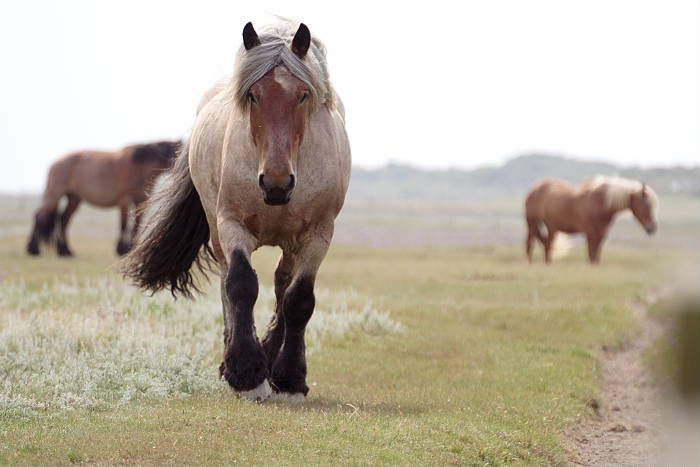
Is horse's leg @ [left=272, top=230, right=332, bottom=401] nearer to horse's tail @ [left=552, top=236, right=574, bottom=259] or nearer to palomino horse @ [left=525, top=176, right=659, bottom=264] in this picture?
palomino horse @ [left=525, top=176, right=659, bottom=264]

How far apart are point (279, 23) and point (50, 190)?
22.2 meters

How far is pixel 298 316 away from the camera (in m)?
8.20

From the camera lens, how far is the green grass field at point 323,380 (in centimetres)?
679

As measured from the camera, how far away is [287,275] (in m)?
9.09

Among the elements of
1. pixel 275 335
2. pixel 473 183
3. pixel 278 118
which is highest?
pixel 278 118

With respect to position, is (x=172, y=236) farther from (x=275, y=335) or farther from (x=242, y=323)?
(x=242, y=323)

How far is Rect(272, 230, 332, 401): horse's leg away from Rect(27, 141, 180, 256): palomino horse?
18.3 m

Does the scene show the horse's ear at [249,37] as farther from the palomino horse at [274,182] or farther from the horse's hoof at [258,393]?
the horse's hoof at [258,393]

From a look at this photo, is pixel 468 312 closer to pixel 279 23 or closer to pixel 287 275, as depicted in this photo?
pixel 287 275

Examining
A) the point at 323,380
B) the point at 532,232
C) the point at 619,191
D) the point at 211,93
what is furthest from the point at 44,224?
the point at 323,380

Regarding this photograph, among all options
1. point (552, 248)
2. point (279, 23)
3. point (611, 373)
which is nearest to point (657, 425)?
point (611, 373)

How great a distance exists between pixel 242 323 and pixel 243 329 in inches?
2.0

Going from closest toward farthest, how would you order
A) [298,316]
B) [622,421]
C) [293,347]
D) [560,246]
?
[298,316] < [293,347] < [622,421] < [560,246]

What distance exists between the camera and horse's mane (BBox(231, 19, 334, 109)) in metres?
7.57
